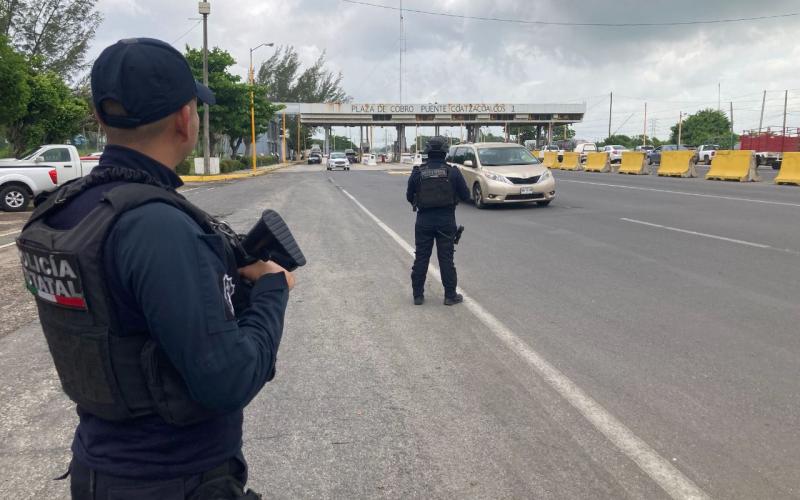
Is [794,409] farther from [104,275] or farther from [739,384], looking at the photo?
[104,275]

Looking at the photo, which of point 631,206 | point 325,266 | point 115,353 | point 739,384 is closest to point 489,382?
point 739,384

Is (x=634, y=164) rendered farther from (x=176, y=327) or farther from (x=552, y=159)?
(x=176, y=327)

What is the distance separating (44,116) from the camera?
2717 cm

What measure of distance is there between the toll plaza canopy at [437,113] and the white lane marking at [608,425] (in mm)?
75447

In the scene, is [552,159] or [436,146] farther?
[552,159]

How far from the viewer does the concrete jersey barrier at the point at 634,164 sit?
1305 inches

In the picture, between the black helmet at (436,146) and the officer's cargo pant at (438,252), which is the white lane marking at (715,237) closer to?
the officer's cargo pant at (438,252)

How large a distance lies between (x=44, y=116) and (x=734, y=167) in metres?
28.3

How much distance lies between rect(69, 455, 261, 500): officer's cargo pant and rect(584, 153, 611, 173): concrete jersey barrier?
37273 millimetres

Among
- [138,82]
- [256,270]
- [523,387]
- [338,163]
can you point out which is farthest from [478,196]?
[338,163]

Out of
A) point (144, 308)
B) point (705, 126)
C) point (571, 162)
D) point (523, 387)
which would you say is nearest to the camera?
point (144, 308)

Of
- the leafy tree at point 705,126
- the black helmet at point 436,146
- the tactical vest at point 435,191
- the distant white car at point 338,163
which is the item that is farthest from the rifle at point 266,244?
the leafy tree at point 705,126

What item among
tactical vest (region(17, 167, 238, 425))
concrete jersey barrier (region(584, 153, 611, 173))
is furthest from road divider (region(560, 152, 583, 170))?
tactical vest (region(17, 167, 238, 425))

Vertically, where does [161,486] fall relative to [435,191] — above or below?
below
